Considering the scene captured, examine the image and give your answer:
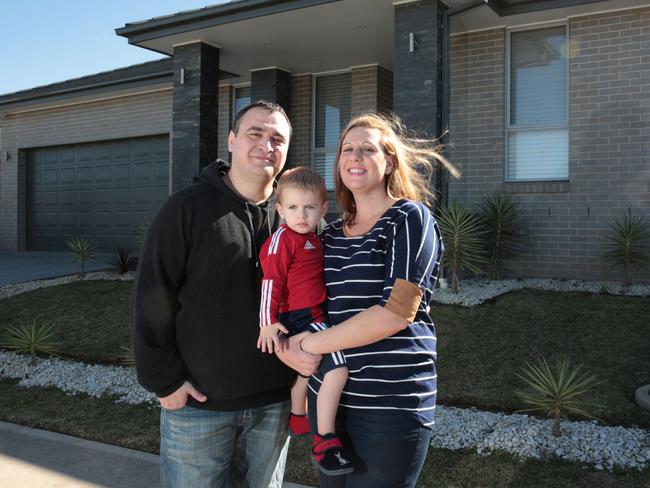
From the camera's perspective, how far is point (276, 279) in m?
2.19

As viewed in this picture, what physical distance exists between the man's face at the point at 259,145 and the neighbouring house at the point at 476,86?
6366mm

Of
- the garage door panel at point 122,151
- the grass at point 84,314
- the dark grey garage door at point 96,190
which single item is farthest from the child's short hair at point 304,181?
the garage door panel at point 122,151

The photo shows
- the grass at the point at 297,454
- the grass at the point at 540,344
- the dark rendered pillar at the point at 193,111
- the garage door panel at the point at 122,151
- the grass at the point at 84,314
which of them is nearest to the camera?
the grass at the point at 297,454

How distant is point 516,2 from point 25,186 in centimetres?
1385

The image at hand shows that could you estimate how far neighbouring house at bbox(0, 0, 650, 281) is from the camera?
8.77 m

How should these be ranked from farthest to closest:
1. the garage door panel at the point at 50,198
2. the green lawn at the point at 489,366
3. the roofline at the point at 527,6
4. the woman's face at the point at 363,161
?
the garage door panel at the point at 50,198 < the roofline at the point at 527,6 < the green lawn at the point at 489,366 < the woman's face at the point at 363,161

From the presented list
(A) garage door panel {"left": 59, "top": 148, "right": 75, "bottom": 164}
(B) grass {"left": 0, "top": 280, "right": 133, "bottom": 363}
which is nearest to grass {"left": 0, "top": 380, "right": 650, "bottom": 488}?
(B) grass {"left": 0, "top": 280, "right": 133, "bottom": 363}

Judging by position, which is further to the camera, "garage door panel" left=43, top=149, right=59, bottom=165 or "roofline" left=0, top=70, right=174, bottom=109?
"garage door panel" left=43, top=149, right=59, bottom=165

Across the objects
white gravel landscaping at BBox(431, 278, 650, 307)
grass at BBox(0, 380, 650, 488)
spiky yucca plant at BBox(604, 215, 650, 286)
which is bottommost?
grass at BBox(0, 380, 650, 488)

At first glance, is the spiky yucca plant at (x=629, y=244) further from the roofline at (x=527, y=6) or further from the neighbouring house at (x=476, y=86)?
the roofline at (x=527, y=6)

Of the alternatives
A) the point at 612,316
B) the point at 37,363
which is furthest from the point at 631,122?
the point at 37,363

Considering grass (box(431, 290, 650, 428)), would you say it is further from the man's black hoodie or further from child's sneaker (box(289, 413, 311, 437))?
the man's black hoodie

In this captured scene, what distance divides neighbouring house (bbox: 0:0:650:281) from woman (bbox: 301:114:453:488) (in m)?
6.76

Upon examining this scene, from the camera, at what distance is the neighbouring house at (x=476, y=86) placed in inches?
345
